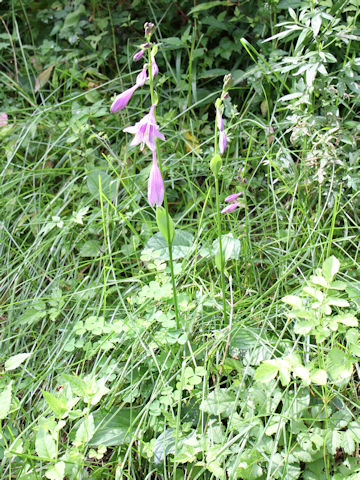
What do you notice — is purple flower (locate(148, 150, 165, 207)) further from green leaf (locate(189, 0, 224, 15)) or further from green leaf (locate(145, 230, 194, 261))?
green leaf (locate(189, 0, 224, 15))

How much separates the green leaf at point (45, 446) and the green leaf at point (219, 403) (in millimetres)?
372

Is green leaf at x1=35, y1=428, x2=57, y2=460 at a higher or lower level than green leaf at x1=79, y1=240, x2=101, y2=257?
higher

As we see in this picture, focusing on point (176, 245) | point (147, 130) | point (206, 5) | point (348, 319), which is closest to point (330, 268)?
point (348, 319)

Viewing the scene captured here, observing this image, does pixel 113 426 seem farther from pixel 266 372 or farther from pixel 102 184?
A: pixel 102 184

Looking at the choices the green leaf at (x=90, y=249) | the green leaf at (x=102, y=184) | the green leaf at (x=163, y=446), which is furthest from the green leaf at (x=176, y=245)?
the green leaf at (x=163, y=446)

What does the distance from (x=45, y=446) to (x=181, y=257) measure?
0.77 metres

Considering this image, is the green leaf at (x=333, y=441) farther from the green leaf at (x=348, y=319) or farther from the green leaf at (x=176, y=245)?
the green leaf at (x=176, y=245)

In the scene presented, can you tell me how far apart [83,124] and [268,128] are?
85 cm

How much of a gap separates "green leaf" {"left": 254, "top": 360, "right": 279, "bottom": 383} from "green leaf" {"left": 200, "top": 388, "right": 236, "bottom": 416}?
186mm

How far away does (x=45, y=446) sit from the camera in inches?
41.7

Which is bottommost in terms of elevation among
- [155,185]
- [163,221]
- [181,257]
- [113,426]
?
[113,426]

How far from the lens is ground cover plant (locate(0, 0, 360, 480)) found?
3.76 feet

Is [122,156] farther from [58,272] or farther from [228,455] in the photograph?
[228,455]

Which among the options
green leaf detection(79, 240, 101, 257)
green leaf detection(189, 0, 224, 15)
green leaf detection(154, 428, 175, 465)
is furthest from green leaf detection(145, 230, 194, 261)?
green leaf detection(189, 0, 224, 15)
